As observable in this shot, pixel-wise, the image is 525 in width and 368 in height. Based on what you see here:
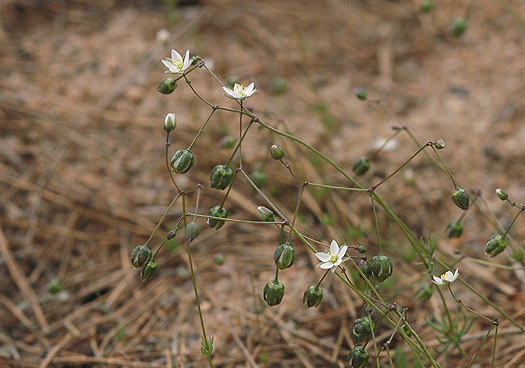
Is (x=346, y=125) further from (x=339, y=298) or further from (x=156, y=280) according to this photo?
(x=156, y=280)

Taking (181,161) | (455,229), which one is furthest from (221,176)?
(455,229)

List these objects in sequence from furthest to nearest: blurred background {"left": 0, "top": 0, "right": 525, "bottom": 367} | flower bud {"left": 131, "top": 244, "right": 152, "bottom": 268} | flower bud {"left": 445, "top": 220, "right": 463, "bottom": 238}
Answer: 1. blurred background {"left": 0, "top": 0, "right": 525, "bottom": 367}
2. flower bud {"left": 445, "top": 220, "right": 463, "bottom": 238}
3. flower bud {"left": 131, "top": 244, "right": 152, "bottom": 268}

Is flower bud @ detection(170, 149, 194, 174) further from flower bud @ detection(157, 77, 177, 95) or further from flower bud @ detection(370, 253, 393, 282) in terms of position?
flower bud @ detection(370, 253, 393, 282)

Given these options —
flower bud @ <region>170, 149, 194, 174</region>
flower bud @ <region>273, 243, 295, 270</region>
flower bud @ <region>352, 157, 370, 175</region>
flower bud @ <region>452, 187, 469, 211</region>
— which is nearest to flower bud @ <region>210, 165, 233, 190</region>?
flower bud @ <region>170, 149, 194, 174</region>

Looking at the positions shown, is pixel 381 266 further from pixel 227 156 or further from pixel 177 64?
pixel 227 156

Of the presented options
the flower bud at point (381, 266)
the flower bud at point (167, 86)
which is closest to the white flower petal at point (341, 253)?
the flower bud at point (381, 266)

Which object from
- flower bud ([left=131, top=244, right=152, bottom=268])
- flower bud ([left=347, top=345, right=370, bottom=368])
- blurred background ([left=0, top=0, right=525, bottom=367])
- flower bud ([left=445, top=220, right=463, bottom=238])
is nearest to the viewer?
flower bud ([left=347, top=345, right=370, bottom=368])

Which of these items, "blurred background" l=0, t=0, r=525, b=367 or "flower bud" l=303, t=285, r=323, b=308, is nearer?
"flower bud" l=303, t=285, r=323, b=308

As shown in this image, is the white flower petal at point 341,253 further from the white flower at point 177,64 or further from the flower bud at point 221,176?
the white flower at point 177,64
